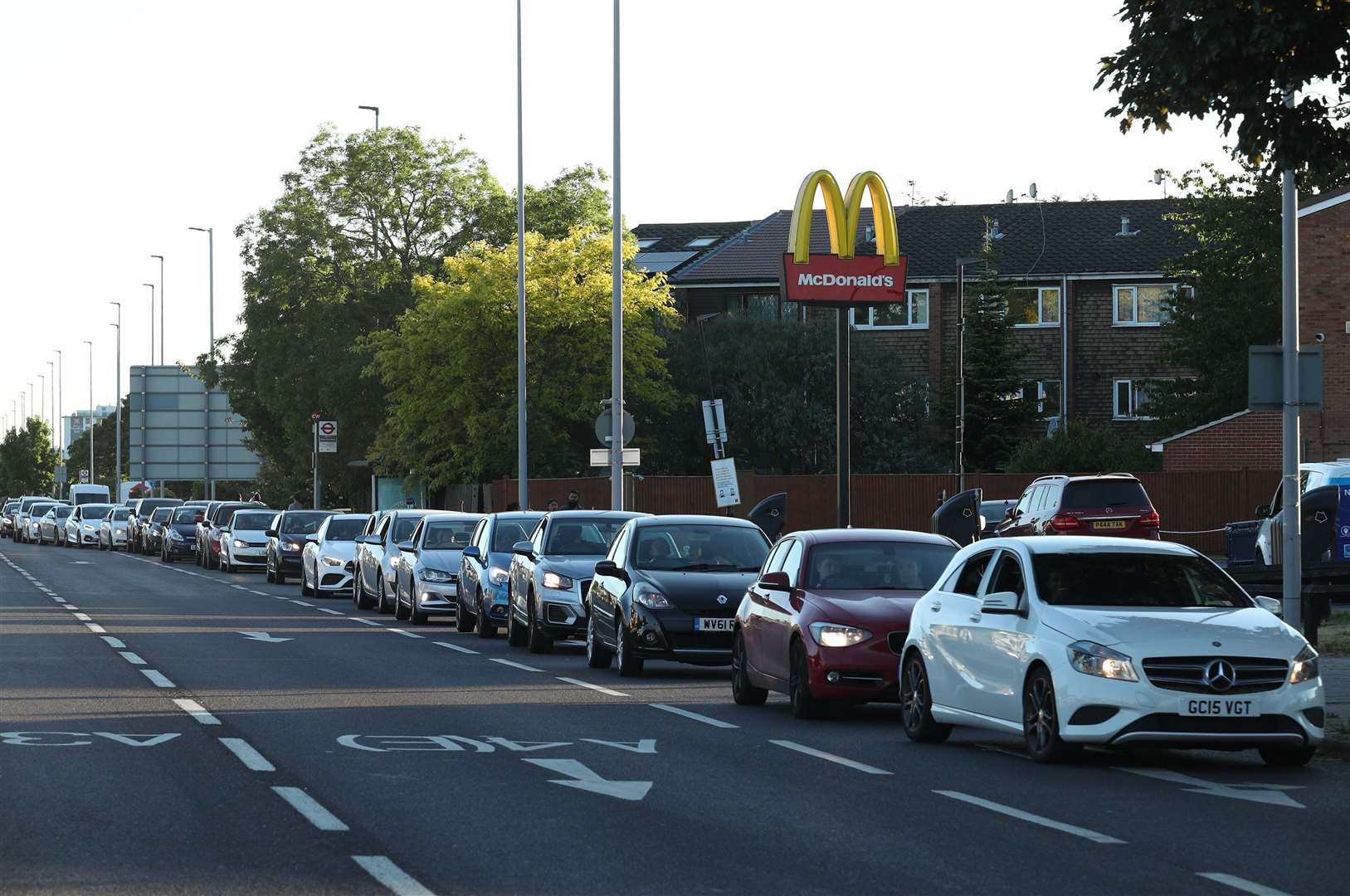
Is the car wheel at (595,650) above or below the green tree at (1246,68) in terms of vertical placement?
below

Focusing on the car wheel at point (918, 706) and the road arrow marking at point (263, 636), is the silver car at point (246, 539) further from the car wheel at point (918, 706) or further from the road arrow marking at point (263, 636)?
the car wheel at point (918, 706)

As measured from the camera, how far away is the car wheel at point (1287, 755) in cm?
1295

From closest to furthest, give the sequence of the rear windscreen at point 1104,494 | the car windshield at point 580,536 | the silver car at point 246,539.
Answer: the car windshield at point 580,536
the rear windscreen at point 1104,494
the silver car at point 246,539

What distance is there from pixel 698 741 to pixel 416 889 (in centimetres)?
615

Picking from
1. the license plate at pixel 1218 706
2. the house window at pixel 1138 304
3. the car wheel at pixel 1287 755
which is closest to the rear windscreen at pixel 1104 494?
the car wheel at pixel 1287 755

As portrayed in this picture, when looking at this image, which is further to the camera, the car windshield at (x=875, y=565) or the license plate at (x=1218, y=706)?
the car windshield at (x=875, y=565)

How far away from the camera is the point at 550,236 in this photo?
2717 inches

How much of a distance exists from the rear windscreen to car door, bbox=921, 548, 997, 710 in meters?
20.9

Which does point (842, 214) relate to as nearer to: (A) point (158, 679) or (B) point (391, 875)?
(A) point (158, 679)

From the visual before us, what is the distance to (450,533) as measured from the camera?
31.4 m

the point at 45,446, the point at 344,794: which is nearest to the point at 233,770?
the point at 344,794

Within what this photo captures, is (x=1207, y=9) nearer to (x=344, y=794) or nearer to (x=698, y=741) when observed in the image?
(x=698, y=741)

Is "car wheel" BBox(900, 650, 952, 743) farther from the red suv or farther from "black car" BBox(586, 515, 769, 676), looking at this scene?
the red suv

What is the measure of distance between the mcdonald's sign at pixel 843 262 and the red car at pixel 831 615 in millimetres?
12194
